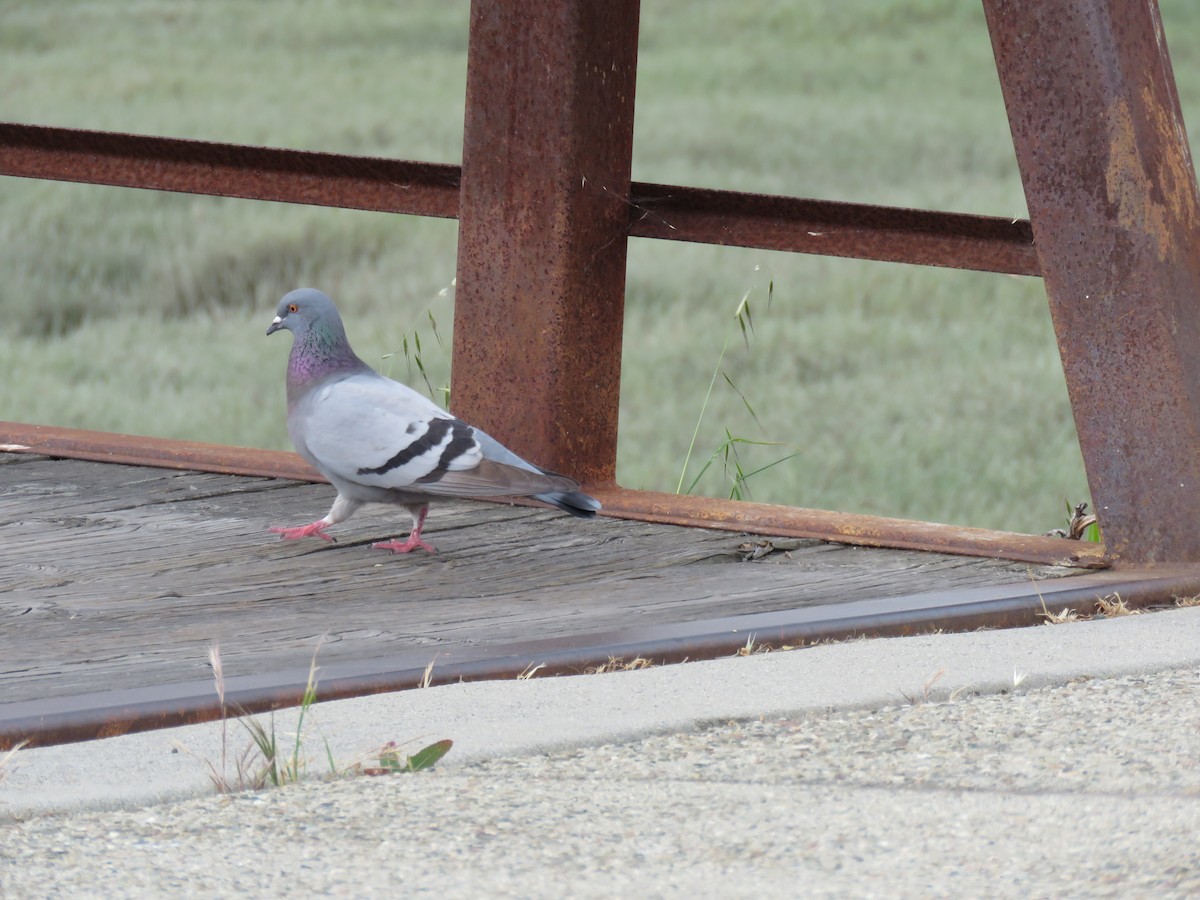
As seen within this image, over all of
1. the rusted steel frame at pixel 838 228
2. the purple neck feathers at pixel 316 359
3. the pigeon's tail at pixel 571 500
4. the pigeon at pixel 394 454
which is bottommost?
the pigeon's tail at pixel 571 500

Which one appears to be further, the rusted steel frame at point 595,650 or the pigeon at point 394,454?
the pigeon at point 394,454

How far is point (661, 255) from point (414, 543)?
471 inches

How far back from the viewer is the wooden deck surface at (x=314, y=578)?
3.38 m

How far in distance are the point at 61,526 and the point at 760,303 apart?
1201cm

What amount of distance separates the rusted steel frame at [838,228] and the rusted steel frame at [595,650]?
31.8 inches

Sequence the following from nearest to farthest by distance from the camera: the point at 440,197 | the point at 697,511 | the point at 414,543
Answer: the point at 414,543 < the point at 697,511 < the point at 440,197

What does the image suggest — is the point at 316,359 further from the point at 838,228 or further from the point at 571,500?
the point at 838,228

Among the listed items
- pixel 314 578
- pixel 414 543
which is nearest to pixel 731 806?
pixel 314 578

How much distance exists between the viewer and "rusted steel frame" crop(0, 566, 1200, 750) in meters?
2.80

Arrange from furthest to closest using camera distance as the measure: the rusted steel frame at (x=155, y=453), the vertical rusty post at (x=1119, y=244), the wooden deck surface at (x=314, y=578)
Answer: the rusted steel frame at (x=155, y=453), the vertical rusty post at (x=1119, y=244), the wooden deck surface at (x=314, y=578)

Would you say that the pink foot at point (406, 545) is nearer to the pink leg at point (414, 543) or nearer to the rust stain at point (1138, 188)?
the pink leg at point (414, 543)

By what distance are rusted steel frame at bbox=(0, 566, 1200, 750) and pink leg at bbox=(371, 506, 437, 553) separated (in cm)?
94

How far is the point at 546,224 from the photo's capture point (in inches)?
181

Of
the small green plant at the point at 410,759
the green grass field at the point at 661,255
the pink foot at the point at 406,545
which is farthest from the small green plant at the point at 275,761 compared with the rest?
the green grass field at the point at 661,255
